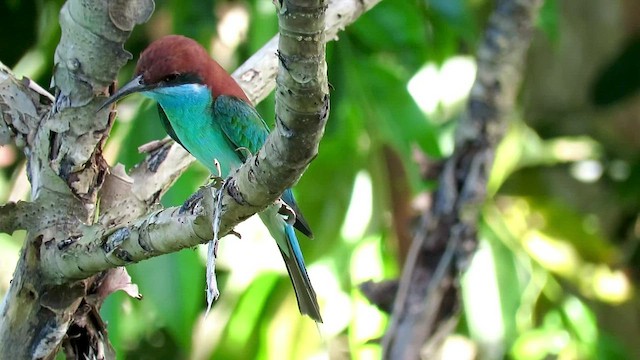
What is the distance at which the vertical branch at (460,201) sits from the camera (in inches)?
68.1

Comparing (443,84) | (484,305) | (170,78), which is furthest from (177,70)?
(443,84)

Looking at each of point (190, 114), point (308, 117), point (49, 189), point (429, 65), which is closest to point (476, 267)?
point (429, 65)

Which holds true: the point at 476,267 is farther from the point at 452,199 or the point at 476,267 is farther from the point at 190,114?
the point at 190,114

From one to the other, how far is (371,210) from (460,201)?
38cm

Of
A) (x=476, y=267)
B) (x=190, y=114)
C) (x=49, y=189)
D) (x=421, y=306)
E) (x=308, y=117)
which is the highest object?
(x=308, y=117)

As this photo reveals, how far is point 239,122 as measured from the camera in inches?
52.7

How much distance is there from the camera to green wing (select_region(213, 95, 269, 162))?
52.7 inches

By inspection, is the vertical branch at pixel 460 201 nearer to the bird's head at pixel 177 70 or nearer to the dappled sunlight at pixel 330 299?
the dappled sunlight at pixel 330 299

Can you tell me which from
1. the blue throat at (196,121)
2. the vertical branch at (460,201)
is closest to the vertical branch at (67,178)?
the blue throat at (196,121)

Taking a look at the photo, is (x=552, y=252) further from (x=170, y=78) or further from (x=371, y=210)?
(x=170, y=78)

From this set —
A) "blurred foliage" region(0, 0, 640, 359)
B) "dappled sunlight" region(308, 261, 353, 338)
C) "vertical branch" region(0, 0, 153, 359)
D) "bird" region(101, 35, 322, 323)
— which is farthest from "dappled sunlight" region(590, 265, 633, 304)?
"vertical branch" region(0, 0, 153, 359)

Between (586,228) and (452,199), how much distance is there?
28.9 inches

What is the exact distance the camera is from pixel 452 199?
5.84 ft

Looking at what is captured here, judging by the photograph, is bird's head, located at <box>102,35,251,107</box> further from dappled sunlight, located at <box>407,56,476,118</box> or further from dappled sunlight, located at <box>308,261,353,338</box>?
dappled sunlight, located at <box>407,56,476,118</box>
